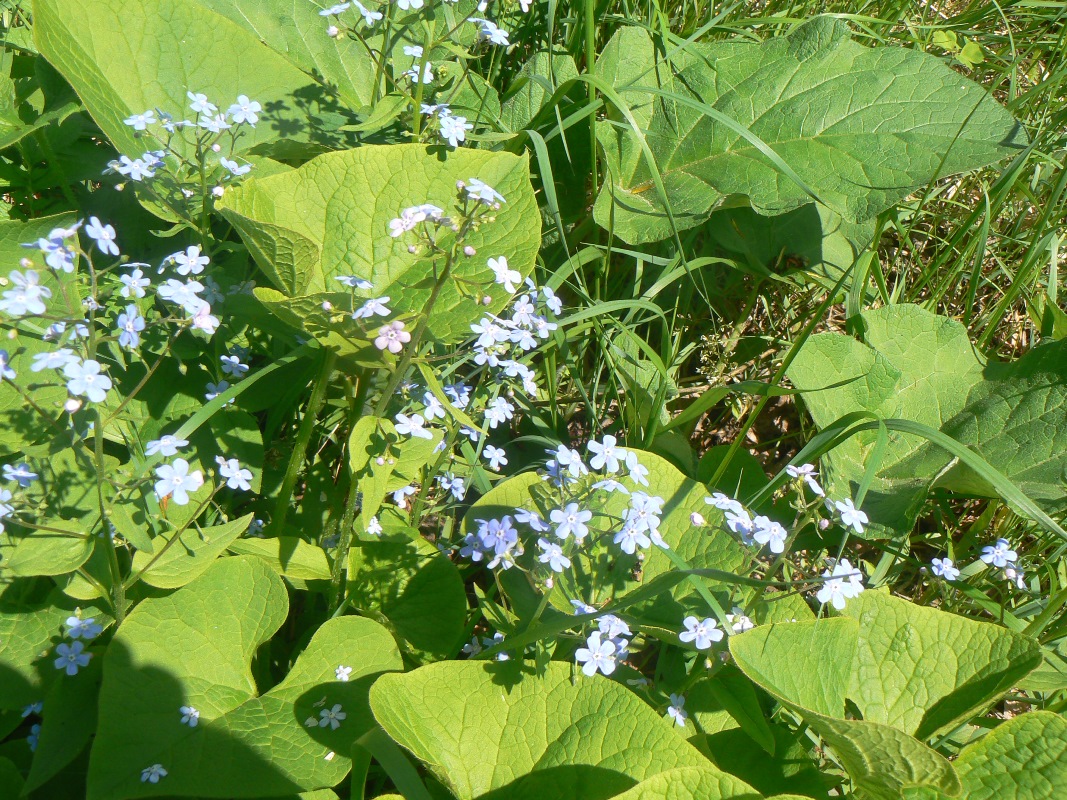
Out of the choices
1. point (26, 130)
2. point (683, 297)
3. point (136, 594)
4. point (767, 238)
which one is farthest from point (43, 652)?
point (767, 238)

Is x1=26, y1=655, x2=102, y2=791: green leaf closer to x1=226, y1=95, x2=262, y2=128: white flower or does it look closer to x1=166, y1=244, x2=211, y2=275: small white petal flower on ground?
x1=166, y1=244, x2=211, y2=275: small white petal flower on ground

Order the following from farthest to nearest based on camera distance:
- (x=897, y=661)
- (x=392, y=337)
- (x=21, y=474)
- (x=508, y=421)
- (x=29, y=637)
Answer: (x=508, y=421) < (x=897, y=661) < (x=29, y=637) < (x=21, y=474) < (x=392, y=337)

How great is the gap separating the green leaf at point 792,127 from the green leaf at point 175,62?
1.17 meters

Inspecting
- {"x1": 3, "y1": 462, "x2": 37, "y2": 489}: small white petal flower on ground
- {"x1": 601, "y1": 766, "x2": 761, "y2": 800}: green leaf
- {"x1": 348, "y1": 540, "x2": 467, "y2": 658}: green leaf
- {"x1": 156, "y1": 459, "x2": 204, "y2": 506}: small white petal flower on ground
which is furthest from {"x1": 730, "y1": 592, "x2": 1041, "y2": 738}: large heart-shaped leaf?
{"x1": 3, "y1": 462, "x2": 37, "y2": 489}: small white petal flower on ground

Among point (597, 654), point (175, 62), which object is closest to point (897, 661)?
point (597, 654)

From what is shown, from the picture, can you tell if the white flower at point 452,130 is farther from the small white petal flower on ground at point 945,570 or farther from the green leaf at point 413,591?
the small white petal flower on ground at point 945,570

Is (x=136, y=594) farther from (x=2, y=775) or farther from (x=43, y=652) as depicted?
(x=2, y=775)

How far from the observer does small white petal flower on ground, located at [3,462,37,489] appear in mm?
1909

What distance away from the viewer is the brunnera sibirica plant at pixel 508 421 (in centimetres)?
192

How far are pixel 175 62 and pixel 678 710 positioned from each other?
102 inches

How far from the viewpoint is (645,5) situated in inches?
153

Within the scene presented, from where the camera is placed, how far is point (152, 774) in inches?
73.0

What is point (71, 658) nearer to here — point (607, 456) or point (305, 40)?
point (607, 456)

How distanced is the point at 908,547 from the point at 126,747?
2541 mm
